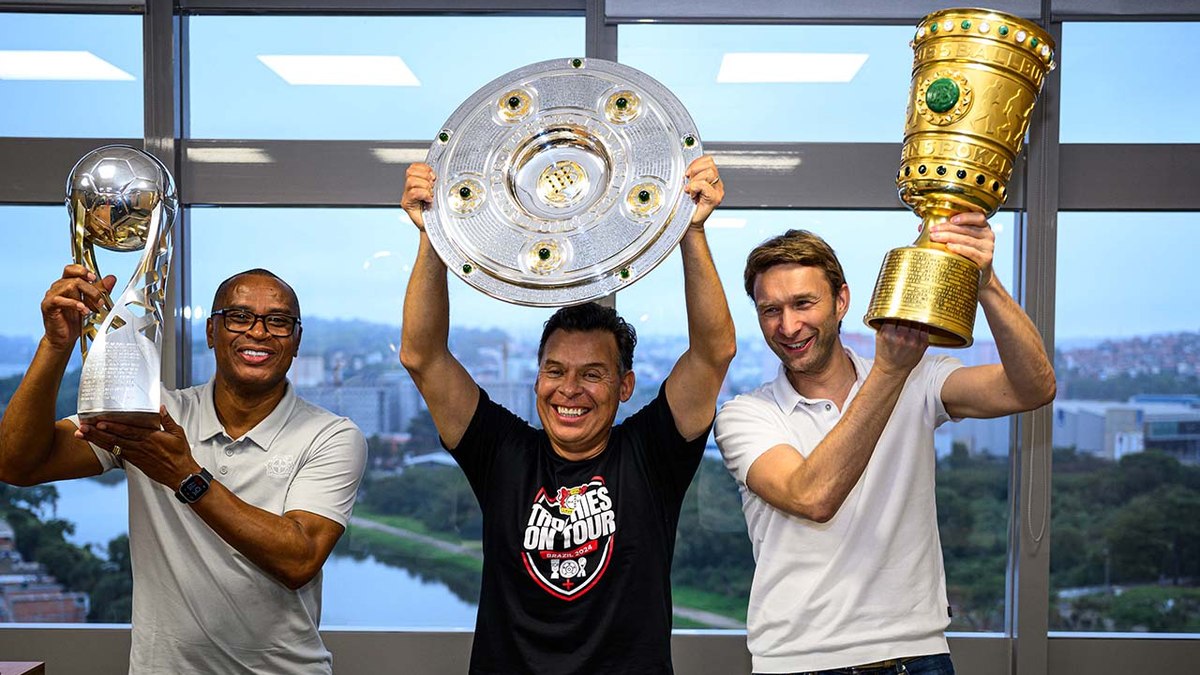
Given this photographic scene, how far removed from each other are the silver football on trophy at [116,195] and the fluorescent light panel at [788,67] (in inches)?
68.4

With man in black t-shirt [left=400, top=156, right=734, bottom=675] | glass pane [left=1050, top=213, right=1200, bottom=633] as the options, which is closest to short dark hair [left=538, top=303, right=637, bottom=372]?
man in black t-shirt [left=400, top=156, right=734, bottom=675]

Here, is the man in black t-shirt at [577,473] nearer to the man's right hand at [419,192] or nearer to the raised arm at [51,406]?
the man's right hand at [419,192]

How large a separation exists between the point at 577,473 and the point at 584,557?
16 centimetres

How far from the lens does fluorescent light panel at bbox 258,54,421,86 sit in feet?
10.4

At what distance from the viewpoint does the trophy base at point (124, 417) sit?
1.72m

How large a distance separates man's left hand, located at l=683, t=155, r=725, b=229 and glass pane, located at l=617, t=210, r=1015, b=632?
1403 mm

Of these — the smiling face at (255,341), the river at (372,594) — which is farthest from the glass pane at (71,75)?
the smiling face at (255,341)

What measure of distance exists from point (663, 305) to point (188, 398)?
1.43 m

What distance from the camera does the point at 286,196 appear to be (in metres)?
3.10

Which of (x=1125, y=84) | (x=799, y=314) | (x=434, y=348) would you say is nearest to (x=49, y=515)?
(x=434, y=348)

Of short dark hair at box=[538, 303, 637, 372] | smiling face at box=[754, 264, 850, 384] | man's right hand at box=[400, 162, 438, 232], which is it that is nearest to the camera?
man's right hand at box=[400, 162, 438, 232]

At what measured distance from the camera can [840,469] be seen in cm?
174

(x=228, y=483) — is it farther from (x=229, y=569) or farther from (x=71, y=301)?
(x=71, y=301)

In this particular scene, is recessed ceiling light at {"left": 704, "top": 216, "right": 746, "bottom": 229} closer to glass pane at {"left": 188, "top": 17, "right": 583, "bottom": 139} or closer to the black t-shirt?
glass pane at {"left": 188, "top": 17, "right": 583, "bottom": 139}
